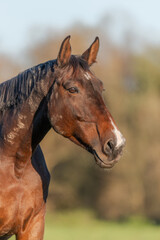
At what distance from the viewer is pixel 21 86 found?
181 inches

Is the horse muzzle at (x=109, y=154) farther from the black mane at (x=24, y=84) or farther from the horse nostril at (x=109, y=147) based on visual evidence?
the black mane at (x=24, y=84)

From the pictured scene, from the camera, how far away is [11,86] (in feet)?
15.3

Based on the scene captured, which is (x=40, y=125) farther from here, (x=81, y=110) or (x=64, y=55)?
(x=64, y=55)

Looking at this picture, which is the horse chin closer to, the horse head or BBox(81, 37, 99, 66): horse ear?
the horse head

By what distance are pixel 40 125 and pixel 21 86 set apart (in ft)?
1.30

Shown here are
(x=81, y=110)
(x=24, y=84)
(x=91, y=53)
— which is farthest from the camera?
(x=91, y=53)

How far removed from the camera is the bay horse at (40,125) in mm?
4289

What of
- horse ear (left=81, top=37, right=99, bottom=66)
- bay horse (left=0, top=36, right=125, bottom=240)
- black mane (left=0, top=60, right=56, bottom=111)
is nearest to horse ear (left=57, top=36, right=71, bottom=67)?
bay horse (left=0, top=36, right=125, bottom=240)

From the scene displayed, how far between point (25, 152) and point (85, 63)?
1.00 metres

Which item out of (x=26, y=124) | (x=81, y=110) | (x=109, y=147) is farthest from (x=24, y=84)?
(x=109, y=147)

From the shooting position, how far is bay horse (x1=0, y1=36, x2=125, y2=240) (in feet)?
14.1

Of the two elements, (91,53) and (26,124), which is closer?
(26,124)

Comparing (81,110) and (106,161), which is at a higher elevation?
(81,110)

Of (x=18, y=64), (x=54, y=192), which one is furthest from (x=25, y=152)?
(x=18, y=64)
